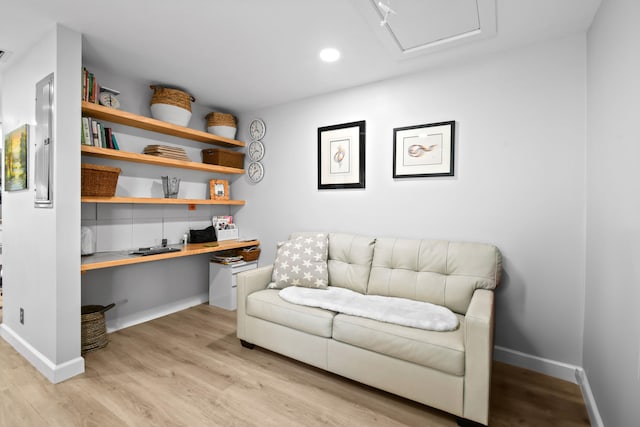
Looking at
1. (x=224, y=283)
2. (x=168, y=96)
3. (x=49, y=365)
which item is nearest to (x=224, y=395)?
(x=49, y=365)

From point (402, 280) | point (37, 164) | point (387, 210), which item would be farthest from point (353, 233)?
point (37, 164)

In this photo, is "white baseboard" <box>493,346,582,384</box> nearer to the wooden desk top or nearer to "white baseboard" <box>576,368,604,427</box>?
"white baseboard" <box>576,368,604,427</box>

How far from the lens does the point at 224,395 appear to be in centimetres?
200

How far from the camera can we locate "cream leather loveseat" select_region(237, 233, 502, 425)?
5.59ft

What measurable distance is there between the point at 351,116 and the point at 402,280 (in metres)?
1.69

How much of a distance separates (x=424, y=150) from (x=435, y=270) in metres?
1.04

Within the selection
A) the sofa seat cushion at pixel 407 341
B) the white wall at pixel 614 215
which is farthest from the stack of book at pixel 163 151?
the white wall at pixel 614 215

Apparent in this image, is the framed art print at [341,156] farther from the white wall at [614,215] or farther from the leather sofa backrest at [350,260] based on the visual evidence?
the white wall at [614,215]

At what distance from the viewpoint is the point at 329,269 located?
284 cm

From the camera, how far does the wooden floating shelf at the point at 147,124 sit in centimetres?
251

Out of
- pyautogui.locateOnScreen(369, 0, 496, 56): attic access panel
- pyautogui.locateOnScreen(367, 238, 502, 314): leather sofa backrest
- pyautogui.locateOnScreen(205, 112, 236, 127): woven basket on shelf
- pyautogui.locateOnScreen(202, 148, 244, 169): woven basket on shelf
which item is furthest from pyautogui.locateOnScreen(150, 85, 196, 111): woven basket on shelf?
pyautogui.locateOnScreen(367, 238, 502, 314): leather sofa backrest

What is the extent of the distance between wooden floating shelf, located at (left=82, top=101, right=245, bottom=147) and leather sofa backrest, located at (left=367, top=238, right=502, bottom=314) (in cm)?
222

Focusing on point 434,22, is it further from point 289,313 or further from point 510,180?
point 289,313

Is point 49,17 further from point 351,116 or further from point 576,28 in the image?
point 576,28
